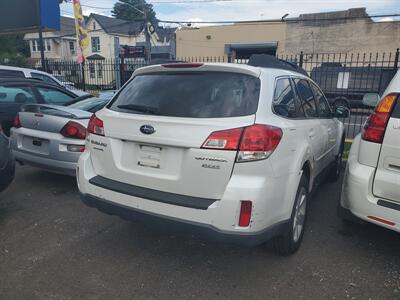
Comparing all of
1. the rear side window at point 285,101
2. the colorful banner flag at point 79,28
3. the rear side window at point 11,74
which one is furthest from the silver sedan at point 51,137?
the colorful banner flag at point 79,28

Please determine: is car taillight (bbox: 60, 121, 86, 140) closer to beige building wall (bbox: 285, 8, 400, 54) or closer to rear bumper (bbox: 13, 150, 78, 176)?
rear bumper (bbox: 13, 150, 78, 176)

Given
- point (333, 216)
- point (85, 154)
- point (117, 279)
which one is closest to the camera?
point (117, 279)

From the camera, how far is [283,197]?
263 centimetres

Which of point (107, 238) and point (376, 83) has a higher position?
point (376, 83)

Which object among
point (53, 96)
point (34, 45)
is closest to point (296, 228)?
point (53, 96)

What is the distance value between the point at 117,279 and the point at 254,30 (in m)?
33.7

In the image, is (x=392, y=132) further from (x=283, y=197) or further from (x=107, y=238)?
(x=107, y=238)

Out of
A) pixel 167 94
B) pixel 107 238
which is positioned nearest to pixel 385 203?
pixel 167 94

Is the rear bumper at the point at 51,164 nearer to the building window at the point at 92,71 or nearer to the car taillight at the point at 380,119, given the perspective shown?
the car taillight at the point at 380,119

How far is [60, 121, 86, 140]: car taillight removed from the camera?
173 inches

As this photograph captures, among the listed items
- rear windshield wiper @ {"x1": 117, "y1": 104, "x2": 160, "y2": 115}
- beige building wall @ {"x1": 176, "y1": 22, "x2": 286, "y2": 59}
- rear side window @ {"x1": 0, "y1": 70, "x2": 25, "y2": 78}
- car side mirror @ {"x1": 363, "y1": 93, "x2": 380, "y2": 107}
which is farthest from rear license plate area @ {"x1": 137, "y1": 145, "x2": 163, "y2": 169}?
beige building wall @ {"x1": 176, "y1": 22, "x2": 286, "y2": 59}

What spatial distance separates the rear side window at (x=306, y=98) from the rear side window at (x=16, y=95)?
468 cm

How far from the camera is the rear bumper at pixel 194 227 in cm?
Answer: 241

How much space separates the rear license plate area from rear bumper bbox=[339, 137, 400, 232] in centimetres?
172
